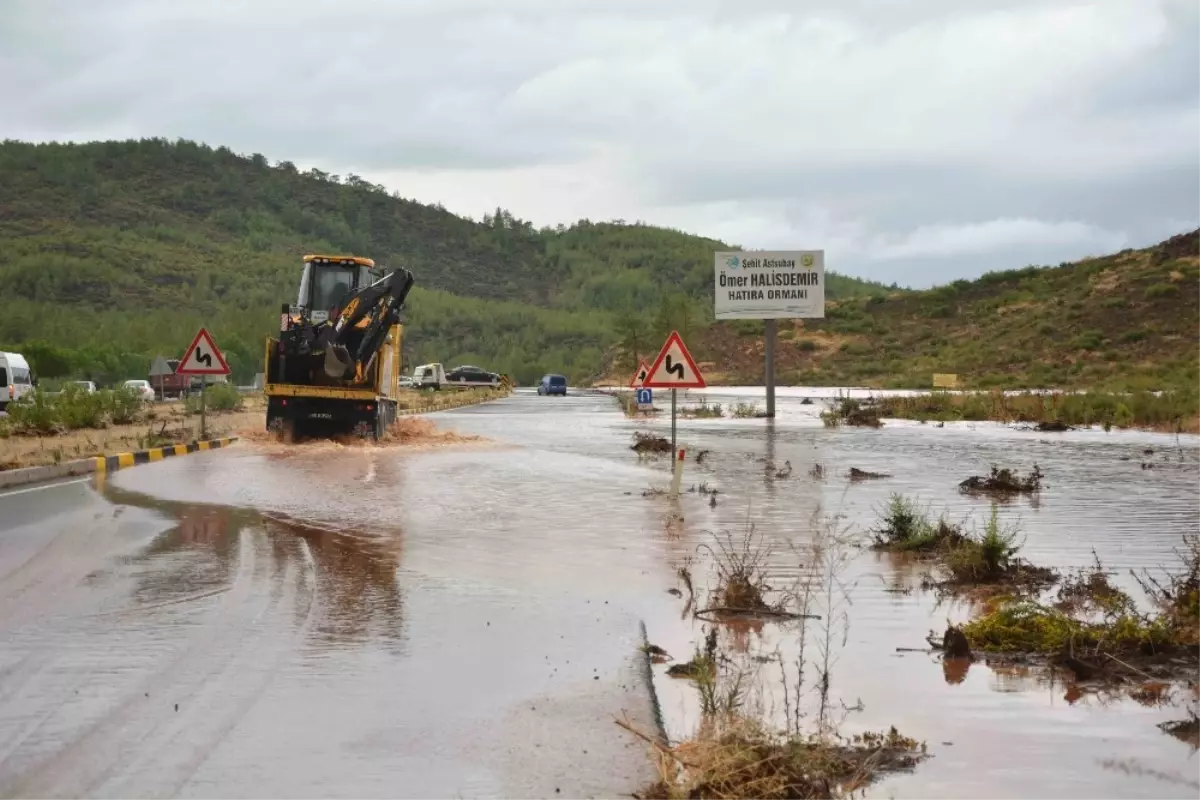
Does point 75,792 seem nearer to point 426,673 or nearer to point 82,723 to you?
point 82,723

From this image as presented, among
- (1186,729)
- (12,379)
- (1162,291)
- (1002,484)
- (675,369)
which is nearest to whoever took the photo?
(1186,729)

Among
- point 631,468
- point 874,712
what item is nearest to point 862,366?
point 631,468

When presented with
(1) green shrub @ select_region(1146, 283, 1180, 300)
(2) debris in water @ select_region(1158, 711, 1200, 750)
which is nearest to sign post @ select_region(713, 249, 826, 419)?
(1) green shrub @ select_region(1146, 283, 1180, 300)

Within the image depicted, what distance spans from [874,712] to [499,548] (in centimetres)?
671

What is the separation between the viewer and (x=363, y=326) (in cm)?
2964

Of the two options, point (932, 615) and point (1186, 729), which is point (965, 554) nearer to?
point (932, 615)

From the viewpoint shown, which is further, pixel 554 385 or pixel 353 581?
pixel 554 385

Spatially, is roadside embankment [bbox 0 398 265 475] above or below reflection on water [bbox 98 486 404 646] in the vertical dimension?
above

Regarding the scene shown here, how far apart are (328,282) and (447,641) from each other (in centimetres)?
2323

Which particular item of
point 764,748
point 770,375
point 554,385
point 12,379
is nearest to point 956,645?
point 764,748

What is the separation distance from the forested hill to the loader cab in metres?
54.7

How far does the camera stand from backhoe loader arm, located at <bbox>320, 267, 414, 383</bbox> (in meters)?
29.2

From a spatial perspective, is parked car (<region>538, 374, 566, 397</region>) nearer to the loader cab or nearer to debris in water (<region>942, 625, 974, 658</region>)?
the loader cab

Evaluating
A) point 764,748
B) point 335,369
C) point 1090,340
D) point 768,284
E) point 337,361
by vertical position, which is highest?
point 768,284
